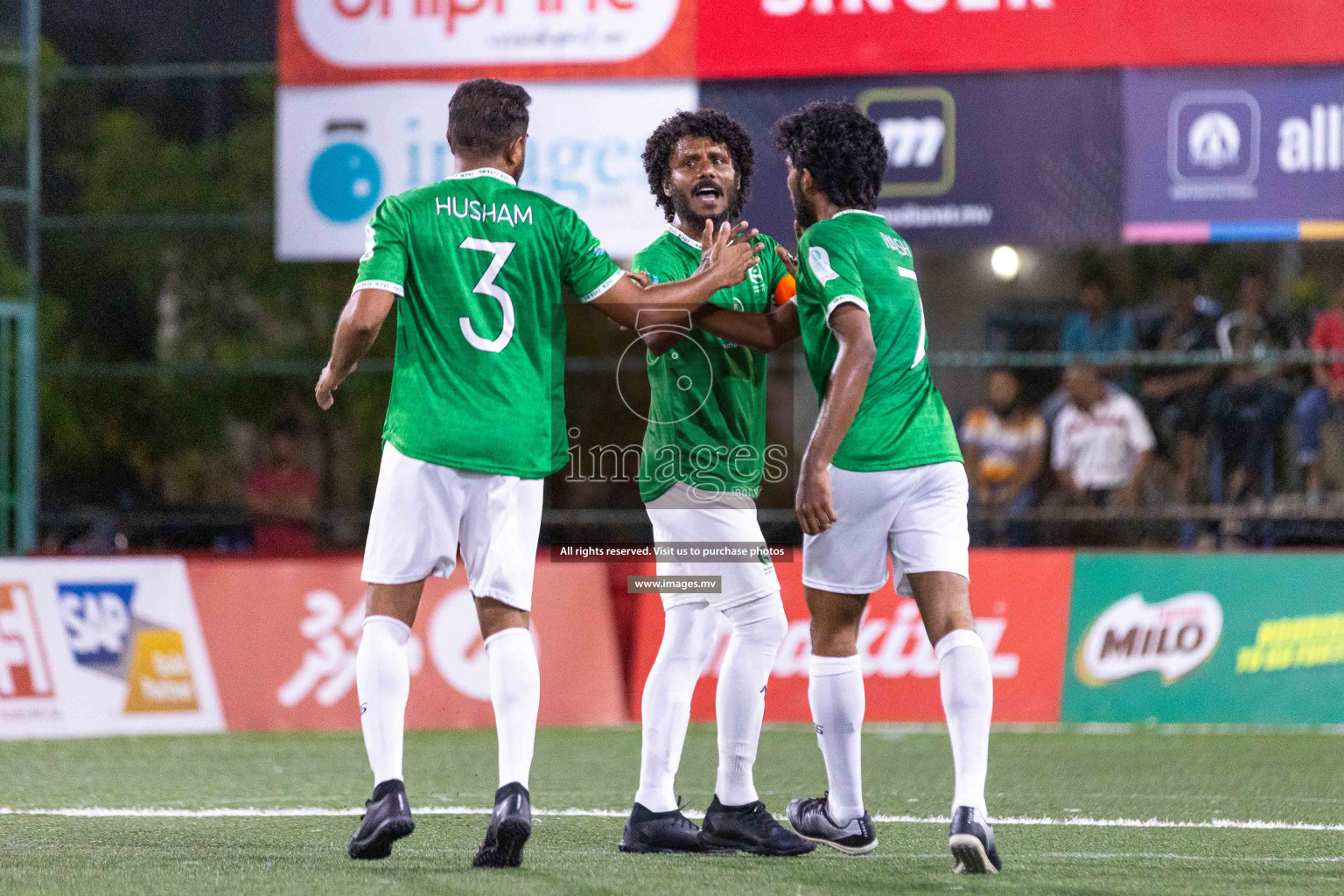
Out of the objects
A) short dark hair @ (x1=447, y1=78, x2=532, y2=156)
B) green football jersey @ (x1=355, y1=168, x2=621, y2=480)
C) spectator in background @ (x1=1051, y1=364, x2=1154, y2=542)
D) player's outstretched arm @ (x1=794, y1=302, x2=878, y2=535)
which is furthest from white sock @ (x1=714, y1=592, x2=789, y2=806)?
spectator in background @ (x1=1051, y1=364, x2=1154, y2=542)

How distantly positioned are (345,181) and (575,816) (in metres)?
6.68

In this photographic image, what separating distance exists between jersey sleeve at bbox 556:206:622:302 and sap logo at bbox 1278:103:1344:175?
24.6 feet

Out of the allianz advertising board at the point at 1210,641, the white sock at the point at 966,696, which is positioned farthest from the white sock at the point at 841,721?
the allianz advertising board at the point at 1210,641

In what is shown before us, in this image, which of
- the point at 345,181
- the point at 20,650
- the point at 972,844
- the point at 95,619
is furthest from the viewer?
the point at 345,181

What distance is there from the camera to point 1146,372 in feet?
40.8

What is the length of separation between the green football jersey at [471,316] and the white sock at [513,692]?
0.49 m

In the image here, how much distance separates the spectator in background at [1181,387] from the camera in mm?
12180

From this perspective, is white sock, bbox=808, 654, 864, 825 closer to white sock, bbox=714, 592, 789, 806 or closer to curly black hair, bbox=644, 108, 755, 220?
white sock, bbox=714, 592, 789, 806

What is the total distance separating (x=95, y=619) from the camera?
9820 millimetres

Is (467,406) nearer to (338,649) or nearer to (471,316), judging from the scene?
(471,316)

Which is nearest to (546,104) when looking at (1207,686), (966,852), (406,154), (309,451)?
(406,154)

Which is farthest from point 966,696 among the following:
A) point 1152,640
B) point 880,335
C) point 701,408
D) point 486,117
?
point 1152,640

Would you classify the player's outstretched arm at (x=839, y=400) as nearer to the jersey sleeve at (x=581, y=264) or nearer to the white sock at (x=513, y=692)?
the jersey sleeve at (x=581, y=264)

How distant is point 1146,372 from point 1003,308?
1.67 meters
